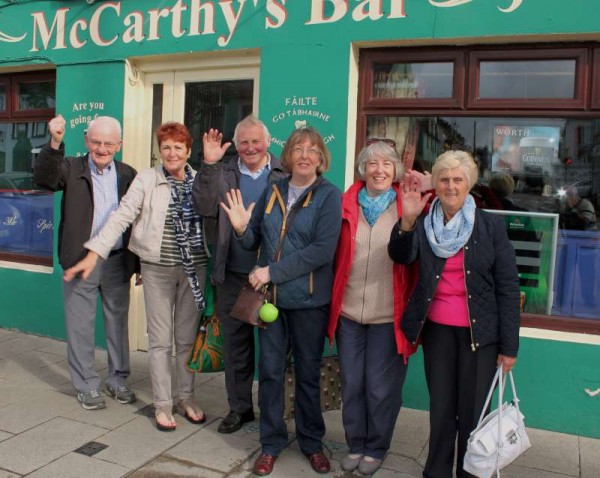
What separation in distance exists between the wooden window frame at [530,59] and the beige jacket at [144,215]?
2213 millimetres

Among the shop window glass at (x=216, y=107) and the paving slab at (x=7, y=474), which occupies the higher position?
the shop window glass at (x=216, y=107)

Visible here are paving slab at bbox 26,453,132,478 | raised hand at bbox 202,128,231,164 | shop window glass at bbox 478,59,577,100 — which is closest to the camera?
paving slab at bbox 26,453,132,478

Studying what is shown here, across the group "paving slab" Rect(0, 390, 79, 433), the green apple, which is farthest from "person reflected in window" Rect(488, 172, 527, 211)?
"paving slab" Rect(0, 390, 79, 433)

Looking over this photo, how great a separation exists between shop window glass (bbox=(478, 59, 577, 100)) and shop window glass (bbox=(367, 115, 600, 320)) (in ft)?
0.56

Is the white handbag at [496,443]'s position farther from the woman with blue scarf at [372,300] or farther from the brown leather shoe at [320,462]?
the brown leather shoe at [320,462]

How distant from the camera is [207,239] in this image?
3.95 m

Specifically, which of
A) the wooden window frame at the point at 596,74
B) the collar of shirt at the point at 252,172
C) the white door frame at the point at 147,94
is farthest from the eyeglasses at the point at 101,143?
the wooden window frame at the point at 596,74

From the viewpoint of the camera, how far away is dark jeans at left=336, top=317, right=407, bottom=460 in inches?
131

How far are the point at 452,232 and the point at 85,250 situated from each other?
2493mm

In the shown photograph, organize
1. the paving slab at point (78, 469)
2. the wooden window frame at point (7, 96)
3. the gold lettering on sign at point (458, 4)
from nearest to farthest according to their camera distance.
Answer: the paving slab at point (78, 469) → the gold lettering on sign at point (458, 4) → the wooden window frame at point (7, 96)

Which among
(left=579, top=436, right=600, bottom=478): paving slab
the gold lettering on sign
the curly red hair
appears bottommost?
(left=579, top=436, right=600, bottom=478): paving slab

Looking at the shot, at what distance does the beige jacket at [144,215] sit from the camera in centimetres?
384

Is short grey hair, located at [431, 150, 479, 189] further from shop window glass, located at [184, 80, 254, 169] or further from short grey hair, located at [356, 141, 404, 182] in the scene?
shop window glass, located at [184, 80, 254, 169]

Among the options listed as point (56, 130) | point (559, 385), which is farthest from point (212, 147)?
point (559, 385)
